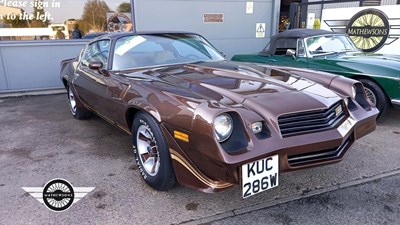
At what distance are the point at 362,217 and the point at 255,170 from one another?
100 centimetres

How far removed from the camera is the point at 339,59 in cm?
514

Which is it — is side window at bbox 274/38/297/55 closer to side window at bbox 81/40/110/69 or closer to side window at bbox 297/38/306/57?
side window at bbox 297/38/306/57

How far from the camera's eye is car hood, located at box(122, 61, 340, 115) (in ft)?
8.05

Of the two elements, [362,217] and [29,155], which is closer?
[362,217]

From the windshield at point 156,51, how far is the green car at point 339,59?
2.06 m

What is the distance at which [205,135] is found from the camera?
2.17 metres

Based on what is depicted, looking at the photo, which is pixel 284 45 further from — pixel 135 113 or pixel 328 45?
pixel 135 113

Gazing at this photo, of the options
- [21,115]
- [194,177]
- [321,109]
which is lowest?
[21,115]

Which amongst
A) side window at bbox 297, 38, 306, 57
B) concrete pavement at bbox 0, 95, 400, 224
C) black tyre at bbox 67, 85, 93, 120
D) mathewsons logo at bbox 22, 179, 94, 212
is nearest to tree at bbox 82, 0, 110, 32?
black tyre at bbox 67, 85, 93, 120

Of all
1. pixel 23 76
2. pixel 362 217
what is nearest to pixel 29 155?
pixel 362 217

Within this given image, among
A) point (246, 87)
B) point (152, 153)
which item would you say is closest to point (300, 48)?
point (246, 87)

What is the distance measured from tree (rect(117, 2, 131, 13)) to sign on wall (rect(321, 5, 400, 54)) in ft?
17.3

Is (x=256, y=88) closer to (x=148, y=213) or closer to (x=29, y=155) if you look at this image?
(x=148, y=213)

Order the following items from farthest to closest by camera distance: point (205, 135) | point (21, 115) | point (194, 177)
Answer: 1. point (21, 115)
2. point (194, 177)
3. point (205, 135)
